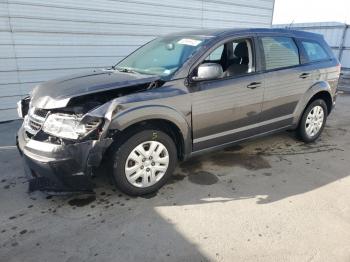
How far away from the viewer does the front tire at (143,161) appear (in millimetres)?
3086

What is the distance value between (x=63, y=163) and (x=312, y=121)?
3758 mm

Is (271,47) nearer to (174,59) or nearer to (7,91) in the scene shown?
(174,59)

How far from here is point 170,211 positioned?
10.1ft

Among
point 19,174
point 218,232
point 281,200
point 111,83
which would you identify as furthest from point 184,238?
point 19,174

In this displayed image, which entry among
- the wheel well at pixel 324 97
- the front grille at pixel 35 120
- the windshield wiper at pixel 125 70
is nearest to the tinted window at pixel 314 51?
the wheel well at pixel 324 97

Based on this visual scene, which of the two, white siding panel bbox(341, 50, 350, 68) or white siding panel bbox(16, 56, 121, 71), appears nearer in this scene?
white siding panel bbox(16, 56, 121, 71)

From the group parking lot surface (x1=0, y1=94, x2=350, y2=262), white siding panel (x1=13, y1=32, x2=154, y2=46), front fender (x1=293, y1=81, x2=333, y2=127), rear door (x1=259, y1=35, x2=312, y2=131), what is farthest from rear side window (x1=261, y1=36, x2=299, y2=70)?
white siding panel (x1=13, y1=32, x2=154, y2=46)

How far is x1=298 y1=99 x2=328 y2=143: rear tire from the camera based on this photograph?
15.6ft

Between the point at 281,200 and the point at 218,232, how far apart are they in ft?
3.00

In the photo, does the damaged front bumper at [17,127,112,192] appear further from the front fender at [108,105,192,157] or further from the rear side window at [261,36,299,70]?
the rear side window at [261,36,299,70]

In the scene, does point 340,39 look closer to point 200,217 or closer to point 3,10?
point 3,10

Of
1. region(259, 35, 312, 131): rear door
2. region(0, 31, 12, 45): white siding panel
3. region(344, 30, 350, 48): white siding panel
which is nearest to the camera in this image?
region(259, 35, 312, 131): rear door

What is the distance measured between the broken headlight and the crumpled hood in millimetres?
129

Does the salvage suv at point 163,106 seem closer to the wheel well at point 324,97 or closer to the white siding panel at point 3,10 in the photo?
the wheel well at point 324,97
